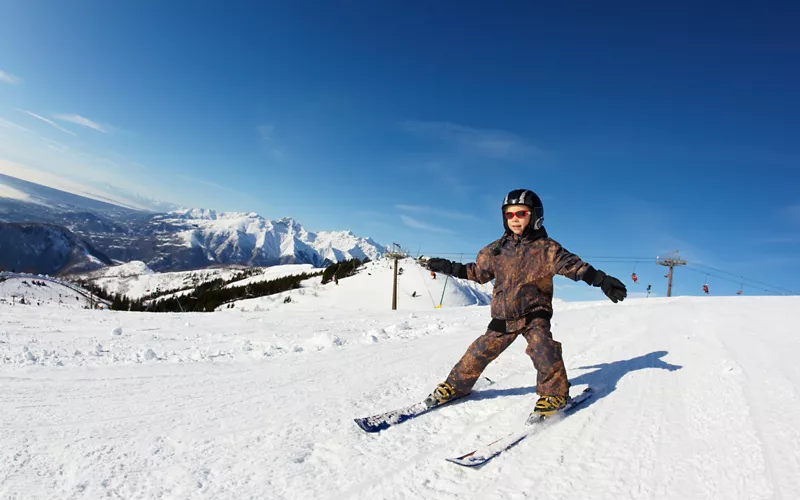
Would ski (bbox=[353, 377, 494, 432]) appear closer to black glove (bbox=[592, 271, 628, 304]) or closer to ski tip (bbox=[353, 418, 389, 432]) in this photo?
ski tip (bbox=[353, 418, 389, 432])

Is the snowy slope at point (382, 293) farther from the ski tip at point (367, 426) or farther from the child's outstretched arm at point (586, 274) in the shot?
the ski tip at point (367, 426)

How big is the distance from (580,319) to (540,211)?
7288 millimetres

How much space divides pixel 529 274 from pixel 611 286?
0.74 m

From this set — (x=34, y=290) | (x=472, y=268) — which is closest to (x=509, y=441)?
(x=472, y=268)

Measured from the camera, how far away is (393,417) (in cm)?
317

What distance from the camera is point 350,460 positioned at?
248 centimetres

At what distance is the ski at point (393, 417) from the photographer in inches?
118

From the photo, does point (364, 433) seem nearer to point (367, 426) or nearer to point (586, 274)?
point (367, 426)

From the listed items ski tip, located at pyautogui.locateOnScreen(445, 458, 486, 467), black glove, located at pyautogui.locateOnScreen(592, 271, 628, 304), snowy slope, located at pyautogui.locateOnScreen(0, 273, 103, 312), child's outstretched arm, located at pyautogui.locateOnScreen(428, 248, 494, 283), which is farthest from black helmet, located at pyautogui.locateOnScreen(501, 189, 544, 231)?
snowy slope, located at pyautogui.locateOnScreen(0, 273, 103, 312)

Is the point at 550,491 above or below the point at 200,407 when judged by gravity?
above

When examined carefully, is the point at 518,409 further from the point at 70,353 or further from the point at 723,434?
the point at 70,353

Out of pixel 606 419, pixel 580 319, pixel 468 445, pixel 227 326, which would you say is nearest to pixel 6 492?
pixel 468 445

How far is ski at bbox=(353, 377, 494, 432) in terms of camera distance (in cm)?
299

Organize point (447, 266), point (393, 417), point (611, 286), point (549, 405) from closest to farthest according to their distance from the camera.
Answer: point (393, 417) → point (549, 405) → point (611, 286) → point (447, 266)
